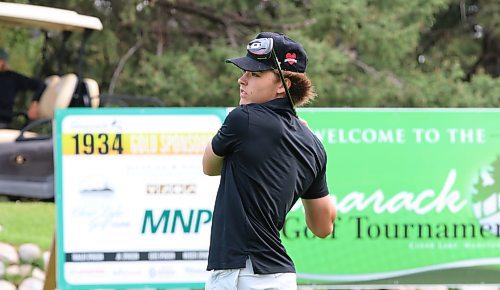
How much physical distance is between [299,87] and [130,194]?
308 centimetres

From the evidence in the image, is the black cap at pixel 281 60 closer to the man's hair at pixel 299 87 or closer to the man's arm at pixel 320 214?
the man's hair at pixel 299 87

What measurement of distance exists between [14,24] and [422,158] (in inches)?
199

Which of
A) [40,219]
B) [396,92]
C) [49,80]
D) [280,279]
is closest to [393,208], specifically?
[40,219]

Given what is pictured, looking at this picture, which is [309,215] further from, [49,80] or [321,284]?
[49,80]

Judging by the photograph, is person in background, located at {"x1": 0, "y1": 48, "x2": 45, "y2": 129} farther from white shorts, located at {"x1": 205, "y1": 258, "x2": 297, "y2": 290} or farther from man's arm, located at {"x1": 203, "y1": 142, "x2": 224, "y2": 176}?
white shorts, located at {"x1": 205, "y1": 258, "x2": 297, "y2": 290}

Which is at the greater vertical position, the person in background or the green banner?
the person in background

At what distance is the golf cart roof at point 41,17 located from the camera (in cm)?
938

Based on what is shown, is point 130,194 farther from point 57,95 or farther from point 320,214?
point 57,95

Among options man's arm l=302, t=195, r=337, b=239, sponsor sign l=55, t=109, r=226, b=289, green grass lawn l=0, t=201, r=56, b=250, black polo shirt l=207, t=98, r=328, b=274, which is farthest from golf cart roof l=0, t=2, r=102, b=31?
black polo shirt l=207, t=98, r=328, b=274

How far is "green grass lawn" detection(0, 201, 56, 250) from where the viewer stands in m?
7.52

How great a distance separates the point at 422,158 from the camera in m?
6.59

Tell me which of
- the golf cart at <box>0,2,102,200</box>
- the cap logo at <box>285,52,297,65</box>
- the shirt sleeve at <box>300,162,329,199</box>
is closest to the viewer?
the cap logo at <box>285,52,297,65</box>

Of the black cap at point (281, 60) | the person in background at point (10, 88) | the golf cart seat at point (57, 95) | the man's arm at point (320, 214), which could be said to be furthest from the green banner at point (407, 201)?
the person in background at point (10, 88)

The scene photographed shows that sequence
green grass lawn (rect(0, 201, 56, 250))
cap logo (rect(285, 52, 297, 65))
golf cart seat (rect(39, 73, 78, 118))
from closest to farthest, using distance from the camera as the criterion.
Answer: cap logo (rect(285, 52, 297, 65))
green grass lawn (rect(0, 201, 56, 250))
golf cart seat (rect(39, 73, 78, 118))
